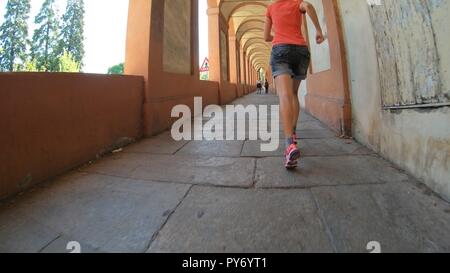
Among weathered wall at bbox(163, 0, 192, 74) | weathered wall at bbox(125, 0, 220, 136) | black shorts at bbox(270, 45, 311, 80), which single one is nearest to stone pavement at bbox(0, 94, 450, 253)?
black shorts at bbox(270, 45, 311, 80)

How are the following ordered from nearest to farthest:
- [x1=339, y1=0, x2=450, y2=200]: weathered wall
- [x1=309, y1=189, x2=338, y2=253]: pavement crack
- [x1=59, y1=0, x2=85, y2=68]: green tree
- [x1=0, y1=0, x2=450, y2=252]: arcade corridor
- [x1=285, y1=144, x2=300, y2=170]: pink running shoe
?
[x1=309, y1=189, x2=338, y2=253]: pavement crack, [x1=0, y1=0, x2=450, y2=252]: arcade corridor, [x1=339, y1=0, x2=450, y2=200]: weathered wall, [x1=285, y1=144, x2=300, y2=170]: pink running shoe, [x1=59, y1=0, x2=85, y2=68]: green tree

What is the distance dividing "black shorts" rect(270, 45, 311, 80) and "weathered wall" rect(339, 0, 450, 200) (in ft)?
2.17

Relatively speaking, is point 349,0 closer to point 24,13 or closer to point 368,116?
point 368,116

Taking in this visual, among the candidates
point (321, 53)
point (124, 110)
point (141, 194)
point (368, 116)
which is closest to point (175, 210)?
point (141, 194)

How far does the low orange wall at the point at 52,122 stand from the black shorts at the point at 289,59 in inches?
72.5

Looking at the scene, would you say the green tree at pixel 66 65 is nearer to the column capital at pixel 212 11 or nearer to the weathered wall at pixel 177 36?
the column capital at pixel 212 11

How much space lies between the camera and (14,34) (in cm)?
3703

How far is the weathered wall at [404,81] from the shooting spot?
5.00 ft

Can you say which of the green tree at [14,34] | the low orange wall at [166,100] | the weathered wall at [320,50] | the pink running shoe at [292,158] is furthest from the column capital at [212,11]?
the green tree at [14,34]

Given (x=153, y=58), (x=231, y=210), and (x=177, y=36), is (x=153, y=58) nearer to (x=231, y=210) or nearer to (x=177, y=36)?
(x=177, y=36)

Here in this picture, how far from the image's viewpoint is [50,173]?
206 cm

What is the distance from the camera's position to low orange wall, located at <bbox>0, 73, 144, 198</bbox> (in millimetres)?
1719

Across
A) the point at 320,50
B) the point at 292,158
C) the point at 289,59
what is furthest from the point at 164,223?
the point at 320,50

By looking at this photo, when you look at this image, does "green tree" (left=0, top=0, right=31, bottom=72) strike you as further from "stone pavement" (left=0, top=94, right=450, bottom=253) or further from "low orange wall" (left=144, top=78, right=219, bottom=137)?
"stone pavement" (left=0, top=94, right=450, bottom=253)
